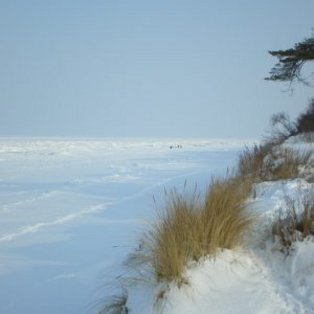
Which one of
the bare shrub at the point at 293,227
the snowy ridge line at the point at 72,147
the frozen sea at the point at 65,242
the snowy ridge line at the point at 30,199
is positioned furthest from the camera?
the snowy ridge line at the point at 72,147

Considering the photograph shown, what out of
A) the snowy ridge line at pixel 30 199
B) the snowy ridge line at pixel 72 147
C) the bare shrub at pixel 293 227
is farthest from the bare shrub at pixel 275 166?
the snowy ridge line at pixel 72 147

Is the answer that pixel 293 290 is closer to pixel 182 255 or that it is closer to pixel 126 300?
pixel 182 255

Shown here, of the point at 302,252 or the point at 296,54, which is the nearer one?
the point at 302,252

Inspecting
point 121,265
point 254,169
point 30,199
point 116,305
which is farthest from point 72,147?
point 116,305

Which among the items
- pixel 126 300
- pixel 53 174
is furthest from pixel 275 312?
pixel 53 174

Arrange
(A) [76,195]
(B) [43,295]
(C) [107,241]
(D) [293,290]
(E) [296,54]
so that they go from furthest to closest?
(E) [296,54] → (A) [76,195] → (C) [107,241] → (B) [43,295] → (D) [293,290]

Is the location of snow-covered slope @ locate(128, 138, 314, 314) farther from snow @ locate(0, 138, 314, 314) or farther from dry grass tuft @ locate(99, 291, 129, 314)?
dry grass tuft @ locate(99, 291, 129, 314)

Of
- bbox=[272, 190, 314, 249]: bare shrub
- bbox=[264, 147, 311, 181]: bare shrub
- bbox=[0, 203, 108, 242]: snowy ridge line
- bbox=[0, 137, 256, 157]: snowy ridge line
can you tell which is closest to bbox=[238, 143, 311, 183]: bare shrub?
bbox=[264, 147, 311, 181]: bare shrub

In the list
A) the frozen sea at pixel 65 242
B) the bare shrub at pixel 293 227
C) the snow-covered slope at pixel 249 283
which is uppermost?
the bare shrub at pixel 293 227

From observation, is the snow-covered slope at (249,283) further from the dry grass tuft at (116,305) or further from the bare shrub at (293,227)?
the dry grass tuft at (116,305)

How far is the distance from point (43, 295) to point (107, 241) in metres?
2.06

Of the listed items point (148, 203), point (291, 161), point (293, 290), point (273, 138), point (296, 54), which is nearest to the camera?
point (293, 290)

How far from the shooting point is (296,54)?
58.3 ft

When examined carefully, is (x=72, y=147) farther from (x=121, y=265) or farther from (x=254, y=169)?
(x=121, y=265)
